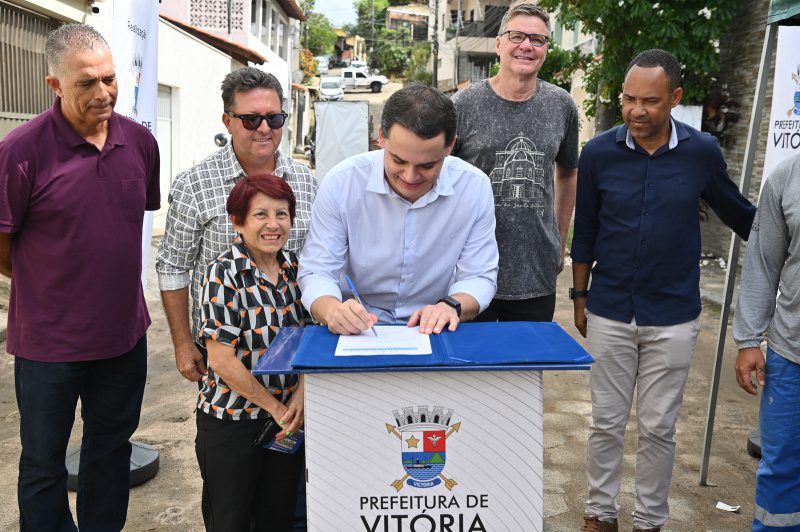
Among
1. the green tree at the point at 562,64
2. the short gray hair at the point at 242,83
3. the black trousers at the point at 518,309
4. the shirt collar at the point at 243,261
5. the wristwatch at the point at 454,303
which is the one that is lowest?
the black trousers at the point at 518,309

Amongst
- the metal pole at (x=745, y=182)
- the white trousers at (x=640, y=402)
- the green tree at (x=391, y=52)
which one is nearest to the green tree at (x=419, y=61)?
the green tree at (x=391, y=52)

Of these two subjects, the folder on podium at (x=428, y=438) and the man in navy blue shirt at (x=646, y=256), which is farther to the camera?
the man in navy blue shirt at (x=646, y=256)

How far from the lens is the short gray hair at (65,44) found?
247cm

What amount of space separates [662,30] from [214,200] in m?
8.74

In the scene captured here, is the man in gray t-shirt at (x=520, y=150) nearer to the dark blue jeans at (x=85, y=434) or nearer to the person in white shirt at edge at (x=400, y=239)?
the person in white shirt at edge at (x=400, y=239)

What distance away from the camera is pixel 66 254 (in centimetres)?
253

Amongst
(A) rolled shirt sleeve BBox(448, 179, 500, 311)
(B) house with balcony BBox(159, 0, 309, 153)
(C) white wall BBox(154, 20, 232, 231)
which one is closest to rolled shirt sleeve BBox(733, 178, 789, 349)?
(A) rolled shirt sleeve BBox(448, 179, 500, 311)

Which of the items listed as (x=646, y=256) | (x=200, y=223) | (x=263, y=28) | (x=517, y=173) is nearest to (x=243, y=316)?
(x=200, y=223)

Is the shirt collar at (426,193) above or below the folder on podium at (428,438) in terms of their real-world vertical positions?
above

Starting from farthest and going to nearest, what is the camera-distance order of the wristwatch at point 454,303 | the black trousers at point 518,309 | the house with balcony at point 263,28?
the house with balcony at point 263,28 → the black trousers at point 518,309 → the wristwatch at point 454,303

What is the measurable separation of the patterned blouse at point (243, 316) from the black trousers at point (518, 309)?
3.80 feet

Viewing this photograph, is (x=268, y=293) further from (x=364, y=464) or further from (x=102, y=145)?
(x=102, y=145)

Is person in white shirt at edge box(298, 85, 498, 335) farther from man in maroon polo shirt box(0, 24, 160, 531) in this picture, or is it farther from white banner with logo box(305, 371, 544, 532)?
man in maroon polo shirt box(0, 24, 160, 531)

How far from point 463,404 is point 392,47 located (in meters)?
62.7
